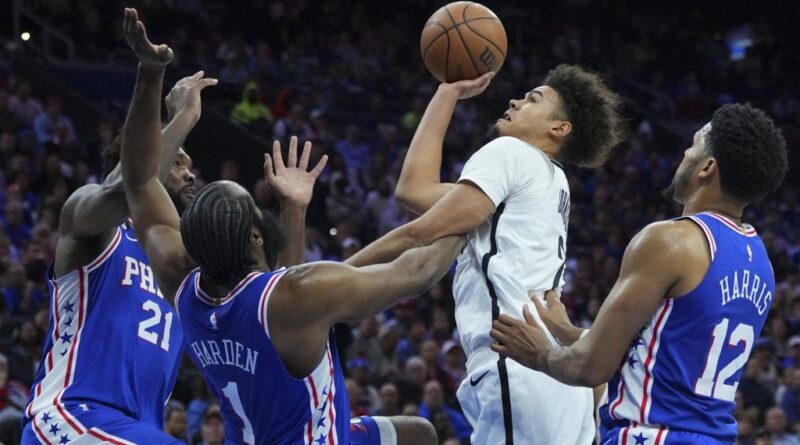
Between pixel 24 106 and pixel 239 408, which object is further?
pixel 24 106

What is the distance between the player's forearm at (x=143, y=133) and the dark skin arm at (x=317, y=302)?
944 millimetres

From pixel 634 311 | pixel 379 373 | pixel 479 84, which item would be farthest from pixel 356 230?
pixel 634 311

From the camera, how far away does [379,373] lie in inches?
412

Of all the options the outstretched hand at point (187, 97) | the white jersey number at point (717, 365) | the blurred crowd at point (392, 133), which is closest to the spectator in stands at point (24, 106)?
the blurred crowd at point (392, 133)

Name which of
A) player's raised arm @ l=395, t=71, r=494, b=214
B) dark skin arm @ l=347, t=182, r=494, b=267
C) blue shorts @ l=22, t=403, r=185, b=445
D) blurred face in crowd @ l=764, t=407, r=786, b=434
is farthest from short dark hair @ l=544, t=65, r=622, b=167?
blurred face in crowd @ l=764, t=407, r=786, b=434

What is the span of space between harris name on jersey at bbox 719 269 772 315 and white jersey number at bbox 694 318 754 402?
0.08 m

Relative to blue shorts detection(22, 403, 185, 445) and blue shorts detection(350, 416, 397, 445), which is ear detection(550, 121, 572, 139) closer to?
blue shorts detection(350, 416, 397, 445)

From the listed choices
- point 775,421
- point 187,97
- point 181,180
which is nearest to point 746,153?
point 187,97

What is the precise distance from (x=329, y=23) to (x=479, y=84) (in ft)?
49.5

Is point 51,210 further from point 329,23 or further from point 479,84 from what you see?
point 329,23

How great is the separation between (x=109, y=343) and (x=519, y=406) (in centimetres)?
162

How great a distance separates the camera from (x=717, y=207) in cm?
370

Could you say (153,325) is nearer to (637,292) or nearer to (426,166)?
(426,166)

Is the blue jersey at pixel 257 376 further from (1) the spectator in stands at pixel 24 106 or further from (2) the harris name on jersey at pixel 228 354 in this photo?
(1) the spectator in stands at pixel 24 106
